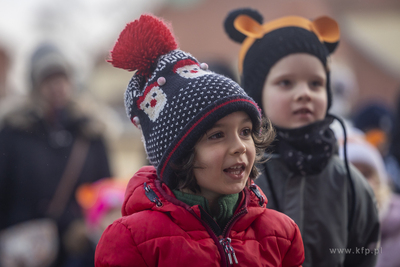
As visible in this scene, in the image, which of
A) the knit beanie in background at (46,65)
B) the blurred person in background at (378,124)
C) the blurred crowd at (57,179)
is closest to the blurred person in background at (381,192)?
the blurred crowd at (57,179)

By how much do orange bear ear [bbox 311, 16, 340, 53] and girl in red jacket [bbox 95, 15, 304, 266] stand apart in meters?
0.61

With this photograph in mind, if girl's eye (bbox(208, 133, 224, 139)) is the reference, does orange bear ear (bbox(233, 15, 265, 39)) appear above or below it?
above

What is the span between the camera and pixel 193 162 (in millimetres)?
1317

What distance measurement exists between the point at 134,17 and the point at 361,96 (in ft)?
45.7

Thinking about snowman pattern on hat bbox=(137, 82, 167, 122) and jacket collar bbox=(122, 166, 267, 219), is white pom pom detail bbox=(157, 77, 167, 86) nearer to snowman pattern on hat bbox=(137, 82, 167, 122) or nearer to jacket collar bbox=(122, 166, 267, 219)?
snowman pattern on hat bbox=(137, 82, 167, 122)

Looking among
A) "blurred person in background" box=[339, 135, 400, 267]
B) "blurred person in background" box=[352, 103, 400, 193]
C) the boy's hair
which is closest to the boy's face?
the boy's hair

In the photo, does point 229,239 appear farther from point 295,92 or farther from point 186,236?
point 295,92

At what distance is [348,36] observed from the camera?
13.7 metres

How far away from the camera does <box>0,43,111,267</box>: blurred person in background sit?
280 cm

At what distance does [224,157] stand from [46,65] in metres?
2.32

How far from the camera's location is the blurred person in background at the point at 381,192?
254cm

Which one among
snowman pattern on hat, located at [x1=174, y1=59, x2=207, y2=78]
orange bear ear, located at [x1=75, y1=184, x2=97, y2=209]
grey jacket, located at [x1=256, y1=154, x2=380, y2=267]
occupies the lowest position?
orange bear ear, located at [x1=75, y1=184, x2=97, y2=209]

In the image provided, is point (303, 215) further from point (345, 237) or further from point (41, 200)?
point (41, 200)

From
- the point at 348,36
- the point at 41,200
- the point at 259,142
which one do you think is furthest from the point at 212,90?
the point at 348,36
